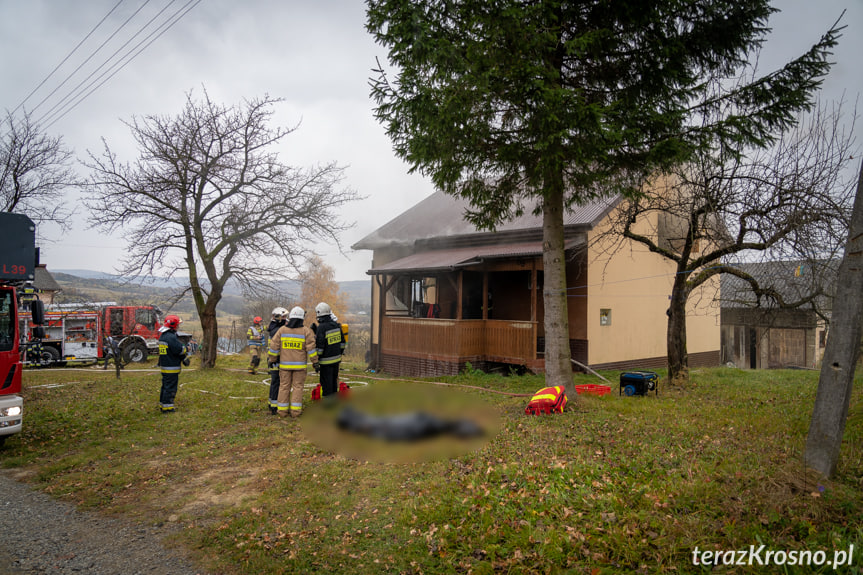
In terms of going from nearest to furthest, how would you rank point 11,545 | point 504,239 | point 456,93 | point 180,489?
point 11,545 → point 180,489 → point 456,93 → point 504,239

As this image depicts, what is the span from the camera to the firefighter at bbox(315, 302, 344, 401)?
29.7ft

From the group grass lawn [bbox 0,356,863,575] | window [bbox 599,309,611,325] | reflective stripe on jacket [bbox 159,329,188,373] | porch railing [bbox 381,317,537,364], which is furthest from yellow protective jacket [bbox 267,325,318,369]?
window [bbox 599,309,611,325]

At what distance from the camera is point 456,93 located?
7121mm

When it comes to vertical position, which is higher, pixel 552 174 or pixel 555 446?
pixel 552 174

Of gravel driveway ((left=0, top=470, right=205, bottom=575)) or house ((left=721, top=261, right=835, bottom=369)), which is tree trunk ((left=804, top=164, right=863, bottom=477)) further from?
house ((left=721, top=261, right=835, bottom=369))

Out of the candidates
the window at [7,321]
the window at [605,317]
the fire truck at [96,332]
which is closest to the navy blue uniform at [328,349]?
the window at [7,321]

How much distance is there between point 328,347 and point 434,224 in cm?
1104

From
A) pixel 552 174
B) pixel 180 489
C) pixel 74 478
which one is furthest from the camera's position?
pixel 552 174

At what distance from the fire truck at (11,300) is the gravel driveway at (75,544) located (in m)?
1.84

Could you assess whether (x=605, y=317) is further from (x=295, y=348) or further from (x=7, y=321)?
(x=7, y=321)

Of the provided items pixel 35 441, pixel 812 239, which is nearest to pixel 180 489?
pixel 35 441

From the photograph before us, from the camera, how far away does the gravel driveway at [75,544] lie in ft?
12.6

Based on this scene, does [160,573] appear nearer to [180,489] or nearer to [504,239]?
[180,489]

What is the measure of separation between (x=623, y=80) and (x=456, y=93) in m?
3.28
